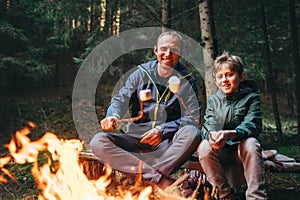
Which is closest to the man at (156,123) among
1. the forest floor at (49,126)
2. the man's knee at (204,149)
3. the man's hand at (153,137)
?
the man's hand at (153,137)

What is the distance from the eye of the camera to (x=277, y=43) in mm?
8984

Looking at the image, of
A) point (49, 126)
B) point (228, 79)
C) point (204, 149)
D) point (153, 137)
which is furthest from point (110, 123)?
point (49, 126)

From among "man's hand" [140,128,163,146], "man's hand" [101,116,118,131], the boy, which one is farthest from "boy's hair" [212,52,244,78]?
"man's hand" [101,116,118,131]

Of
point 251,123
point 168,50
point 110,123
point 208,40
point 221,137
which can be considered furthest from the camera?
point 208,40

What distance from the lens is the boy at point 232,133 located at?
8.96 feet

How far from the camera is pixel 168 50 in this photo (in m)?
3.54

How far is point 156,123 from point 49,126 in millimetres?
5801

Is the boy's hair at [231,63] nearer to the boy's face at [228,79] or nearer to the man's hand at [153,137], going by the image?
the boy's face at [228,79]

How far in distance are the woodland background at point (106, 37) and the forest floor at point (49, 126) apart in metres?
0.03

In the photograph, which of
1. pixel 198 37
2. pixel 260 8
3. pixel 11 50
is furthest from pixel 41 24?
pixel 260 8

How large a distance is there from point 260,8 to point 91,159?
6.35m

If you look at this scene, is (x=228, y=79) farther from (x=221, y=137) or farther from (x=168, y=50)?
(x=168, y=50)

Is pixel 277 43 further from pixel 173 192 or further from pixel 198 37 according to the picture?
pixel 173 192

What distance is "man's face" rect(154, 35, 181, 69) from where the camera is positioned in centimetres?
354
